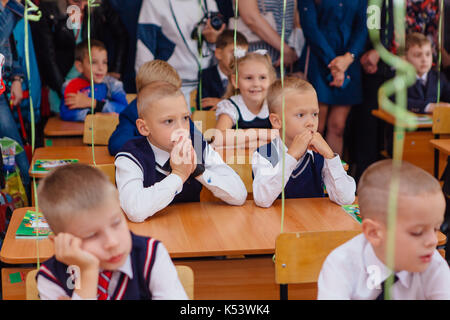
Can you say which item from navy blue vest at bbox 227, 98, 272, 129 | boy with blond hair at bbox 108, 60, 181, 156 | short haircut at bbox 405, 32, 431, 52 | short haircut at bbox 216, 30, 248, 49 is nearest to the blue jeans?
boy with blond hair at bbox 108, 60, 181, 156

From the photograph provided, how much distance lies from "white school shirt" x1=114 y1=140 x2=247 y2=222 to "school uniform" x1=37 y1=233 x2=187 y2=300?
636 mm

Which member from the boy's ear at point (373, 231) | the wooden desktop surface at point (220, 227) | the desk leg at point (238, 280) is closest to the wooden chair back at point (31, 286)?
the wooden desktop surface at point (220, 227)

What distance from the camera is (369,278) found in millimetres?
1531

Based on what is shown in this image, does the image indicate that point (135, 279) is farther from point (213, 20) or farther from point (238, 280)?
point (213, 20)

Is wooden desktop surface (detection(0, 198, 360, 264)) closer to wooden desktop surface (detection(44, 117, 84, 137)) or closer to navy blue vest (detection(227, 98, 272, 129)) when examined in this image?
navy blue vest (detection(227, 98, 272, 129))

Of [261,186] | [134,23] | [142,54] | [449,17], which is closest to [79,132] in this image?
[142,54]

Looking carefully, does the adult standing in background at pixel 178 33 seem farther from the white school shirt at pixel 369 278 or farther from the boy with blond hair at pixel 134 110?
the white school shirt at pixel 369 278

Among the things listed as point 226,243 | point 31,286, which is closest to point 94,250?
point 31,286

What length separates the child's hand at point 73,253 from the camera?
1.40m

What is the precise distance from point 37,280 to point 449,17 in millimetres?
3788

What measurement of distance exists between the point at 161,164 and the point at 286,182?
0.51 m

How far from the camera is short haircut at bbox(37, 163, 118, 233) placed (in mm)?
1454

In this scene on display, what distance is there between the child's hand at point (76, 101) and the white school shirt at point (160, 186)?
1.79m
